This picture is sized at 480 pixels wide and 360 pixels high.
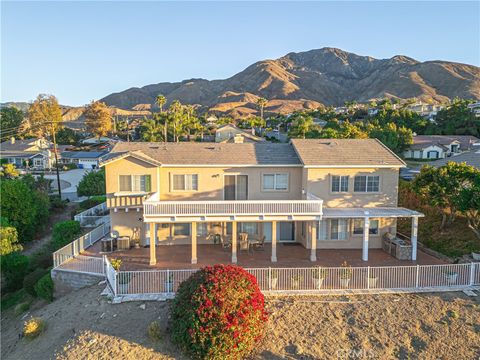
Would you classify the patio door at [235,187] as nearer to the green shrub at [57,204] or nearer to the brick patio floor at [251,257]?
the brick patio floor at [251,257]

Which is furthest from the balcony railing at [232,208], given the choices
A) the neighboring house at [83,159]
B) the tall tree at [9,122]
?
the tall tree at [9,122]

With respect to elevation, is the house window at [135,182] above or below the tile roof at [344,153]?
below

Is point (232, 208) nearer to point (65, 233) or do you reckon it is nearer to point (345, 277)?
point (345, 277)

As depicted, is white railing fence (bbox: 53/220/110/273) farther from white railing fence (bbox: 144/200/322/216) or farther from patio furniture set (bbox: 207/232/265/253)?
patio furniture set (bbox: 207/232/265/253)

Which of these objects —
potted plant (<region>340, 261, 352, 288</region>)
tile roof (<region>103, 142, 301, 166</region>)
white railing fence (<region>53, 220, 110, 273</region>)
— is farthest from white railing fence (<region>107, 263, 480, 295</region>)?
tile roof (<region>103, 142, 301, 166</region>)

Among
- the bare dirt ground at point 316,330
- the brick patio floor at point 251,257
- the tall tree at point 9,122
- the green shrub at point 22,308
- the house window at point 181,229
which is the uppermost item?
the tall tree at point 9,122

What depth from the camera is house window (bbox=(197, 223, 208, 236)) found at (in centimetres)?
2194

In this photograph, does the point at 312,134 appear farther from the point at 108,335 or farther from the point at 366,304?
the point at 108,335

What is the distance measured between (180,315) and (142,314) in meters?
2.31

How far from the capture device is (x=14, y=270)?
77.3ft

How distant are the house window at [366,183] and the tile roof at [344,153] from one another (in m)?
0.85

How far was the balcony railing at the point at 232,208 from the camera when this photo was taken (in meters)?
18.2

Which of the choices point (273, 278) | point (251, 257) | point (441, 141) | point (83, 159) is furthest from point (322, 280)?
point (83, 159)

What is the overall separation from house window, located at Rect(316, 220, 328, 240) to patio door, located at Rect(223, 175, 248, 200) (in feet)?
15.0
